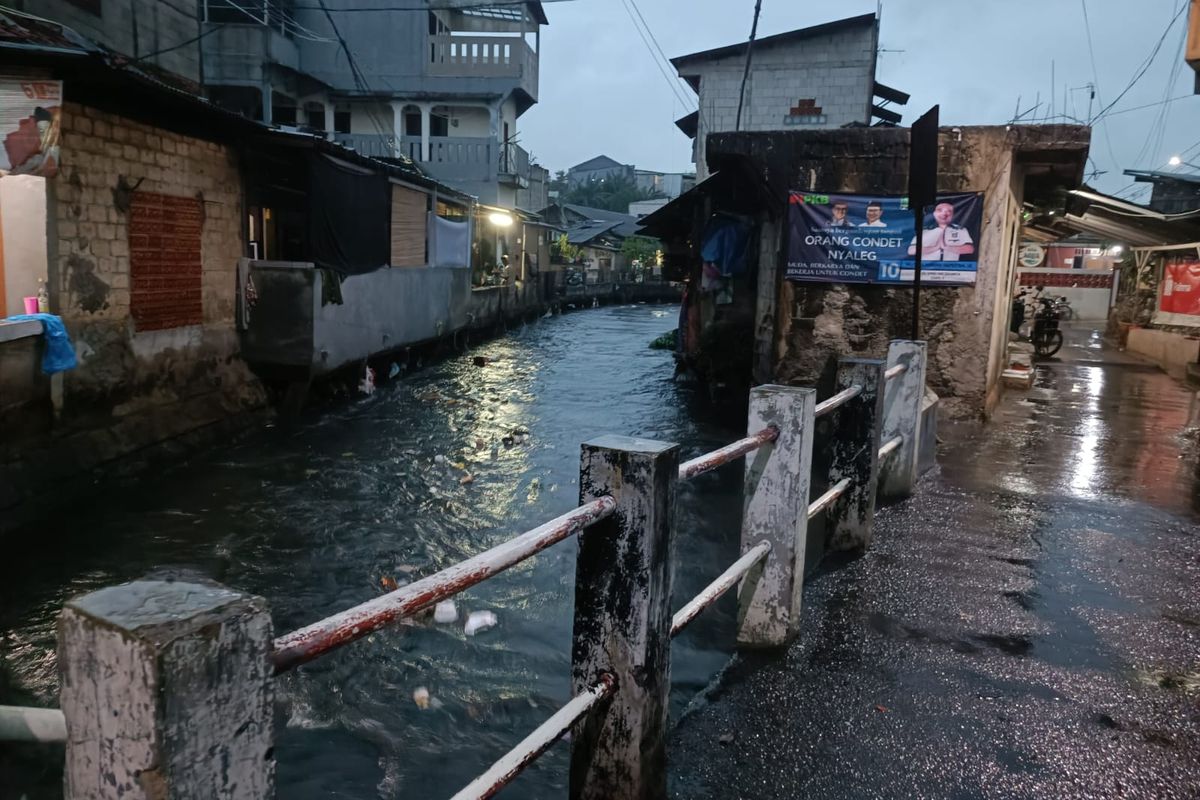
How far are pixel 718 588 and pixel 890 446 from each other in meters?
3.20

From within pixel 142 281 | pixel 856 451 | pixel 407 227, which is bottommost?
pixel 856 451

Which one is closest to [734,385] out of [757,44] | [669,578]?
[669,578]

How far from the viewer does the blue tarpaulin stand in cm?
781

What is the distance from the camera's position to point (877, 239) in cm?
960

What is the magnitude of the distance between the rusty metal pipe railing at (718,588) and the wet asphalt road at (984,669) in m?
0.48

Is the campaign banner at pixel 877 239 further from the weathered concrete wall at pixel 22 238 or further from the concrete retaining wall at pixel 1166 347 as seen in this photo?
the weathered concrete wall at pixel 22 238

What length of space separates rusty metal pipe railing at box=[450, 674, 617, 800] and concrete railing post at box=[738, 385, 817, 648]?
4.86ft

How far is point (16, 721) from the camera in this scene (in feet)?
5.03

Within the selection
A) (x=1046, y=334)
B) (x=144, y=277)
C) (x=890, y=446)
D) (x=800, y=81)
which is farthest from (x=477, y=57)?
(x=890, y=446)

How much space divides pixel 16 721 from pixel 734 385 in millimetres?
11882

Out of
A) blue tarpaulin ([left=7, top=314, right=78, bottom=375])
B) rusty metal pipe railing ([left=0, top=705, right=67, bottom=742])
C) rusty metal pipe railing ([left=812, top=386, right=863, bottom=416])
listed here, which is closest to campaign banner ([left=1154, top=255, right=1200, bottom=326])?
rusty metal pipe railing ([left=812, top=386, right=863, bottom=416])

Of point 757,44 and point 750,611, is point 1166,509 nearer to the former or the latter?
point 750,611

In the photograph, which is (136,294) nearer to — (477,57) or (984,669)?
(984,669)

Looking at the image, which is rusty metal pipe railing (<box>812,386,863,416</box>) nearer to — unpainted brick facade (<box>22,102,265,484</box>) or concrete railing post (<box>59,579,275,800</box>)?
concrete railing post (<box>59,579,275,800</box>)
